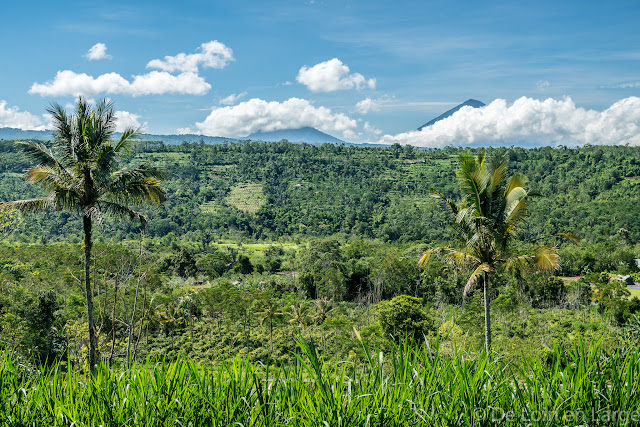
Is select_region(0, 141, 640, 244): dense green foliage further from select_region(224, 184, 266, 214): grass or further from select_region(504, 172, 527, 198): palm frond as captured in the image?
select_region(504, 172, 527, 198): palm frond

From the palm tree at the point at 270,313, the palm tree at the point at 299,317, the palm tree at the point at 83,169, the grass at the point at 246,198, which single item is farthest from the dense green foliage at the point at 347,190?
the palm tree at the point at 83,169

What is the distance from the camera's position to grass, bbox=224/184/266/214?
9412 centimetres

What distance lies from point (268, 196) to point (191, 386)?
97347 mm

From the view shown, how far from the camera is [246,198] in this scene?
99562 mm

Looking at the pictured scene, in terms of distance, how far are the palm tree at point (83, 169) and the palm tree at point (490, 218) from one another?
5643 mm

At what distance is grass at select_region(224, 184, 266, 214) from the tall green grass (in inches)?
3498

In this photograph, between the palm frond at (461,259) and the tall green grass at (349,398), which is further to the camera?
the palm frond at (461,259)

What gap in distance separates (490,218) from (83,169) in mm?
6978

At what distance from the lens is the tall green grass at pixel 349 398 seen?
213cm

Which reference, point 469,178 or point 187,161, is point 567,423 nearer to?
point 469,178

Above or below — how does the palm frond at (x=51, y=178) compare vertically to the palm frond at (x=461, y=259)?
above

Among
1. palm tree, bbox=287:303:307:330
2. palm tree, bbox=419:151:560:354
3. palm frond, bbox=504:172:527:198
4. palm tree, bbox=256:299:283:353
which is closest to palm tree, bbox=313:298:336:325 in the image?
palm tree, bbox=287:303:307:330

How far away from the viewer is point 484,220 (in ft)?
26.0

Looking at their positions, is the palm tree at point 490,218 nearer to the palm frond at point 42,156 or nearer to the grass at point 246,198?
the palm frond at point 42,156
